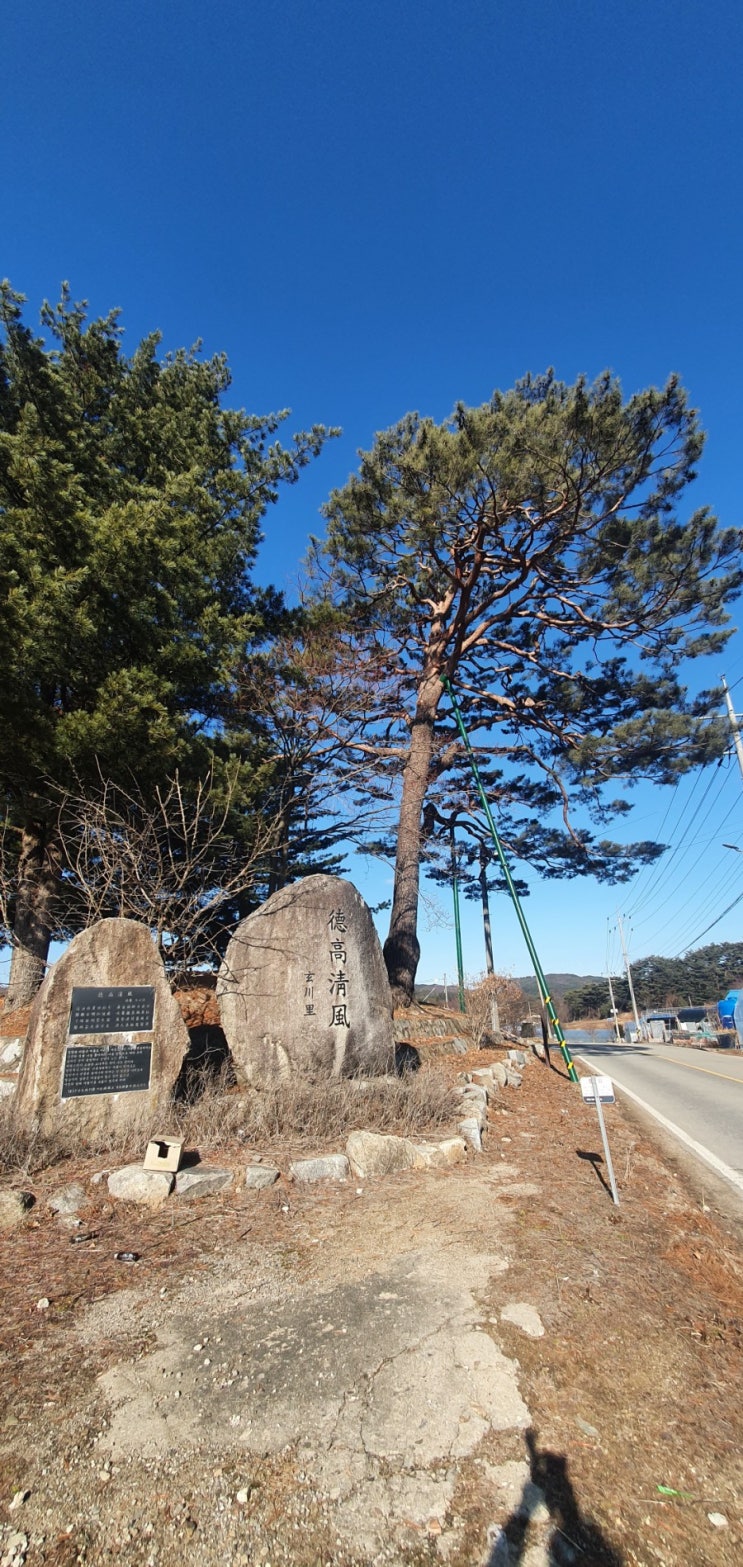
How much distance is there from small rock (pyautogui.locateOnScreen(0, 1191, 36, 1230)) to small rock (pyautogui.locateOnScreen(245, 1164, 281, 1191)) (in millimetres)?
1478

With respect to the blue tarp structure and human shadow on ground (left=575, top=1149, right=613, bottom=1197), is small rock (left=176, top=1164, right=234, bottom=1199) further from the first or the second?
the blue tarp structure

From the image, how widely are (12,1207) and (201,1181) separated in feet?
3.98

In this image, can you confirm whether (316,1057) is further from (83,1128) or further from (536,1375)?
(536,1375)

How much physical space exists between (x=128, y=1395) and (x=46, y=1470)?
429 millimetres

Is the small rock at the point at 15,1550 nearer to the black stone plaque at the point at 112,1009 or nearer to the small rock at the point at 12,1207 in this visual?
the small rock at the point at 12,1207

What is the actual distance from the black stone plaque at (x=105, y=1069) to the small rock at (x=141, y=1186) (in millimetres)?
1137

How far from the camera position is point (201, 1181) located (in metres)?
4.63

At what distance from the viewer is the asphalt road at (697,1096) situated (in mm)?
7059

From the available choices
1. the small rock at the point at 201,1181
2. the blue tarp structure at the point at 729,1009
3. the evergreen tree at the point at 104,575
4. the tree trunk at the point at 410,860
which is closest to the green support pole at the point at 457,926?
the tree trunk at the point at 410,860

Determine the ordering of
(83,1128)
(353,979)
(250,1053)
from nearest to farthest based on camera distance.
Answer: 1. (83,1128)
2. (250,1053)
3. (353,979)

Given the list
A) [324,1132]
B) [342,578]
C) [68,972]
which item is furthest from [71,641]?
[342,578]

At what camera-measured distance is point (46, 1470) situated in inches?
83.1

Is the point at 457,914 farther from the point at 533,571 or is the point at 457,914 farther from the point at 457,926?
the point at 533,571

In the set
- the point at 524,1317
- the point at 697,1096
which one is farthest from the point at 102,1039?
the point at 697,1096
